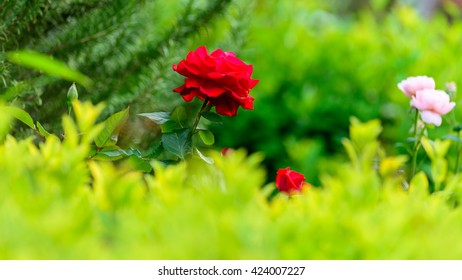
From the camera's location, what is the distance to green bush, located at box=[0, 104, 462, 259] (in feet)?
3.10

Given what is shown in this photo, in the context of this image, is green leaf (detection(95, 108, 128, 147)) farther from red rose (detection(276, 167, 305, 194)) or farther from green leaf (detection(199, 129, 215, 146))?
red rose (detection(276, 167, 305, 194))

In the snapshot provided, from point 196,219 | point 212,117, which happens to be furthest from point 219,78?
point 196,219

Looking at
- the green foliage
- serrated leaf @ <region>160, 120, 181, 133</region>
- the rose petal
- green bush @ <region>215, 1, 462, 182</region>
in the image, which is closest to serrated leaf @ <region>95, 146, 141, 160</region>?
serrated leaf @ <region>160, 120, 181, 133</region>

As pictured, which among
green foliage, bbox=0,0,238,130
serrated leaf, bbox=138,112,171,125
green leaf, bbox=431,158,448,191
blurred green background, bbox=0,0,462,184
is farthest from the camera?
blurred green background, bbox=0,0,462,184

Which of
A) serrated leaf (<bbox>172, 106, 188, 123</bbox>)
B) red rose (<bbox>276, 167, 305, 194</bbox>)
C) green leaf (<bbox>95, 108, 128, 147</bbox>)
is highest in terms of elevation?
red rose (<bbox>276, 167, 305, 194</bbox>)

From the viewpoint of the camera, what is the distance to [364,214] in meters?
1.08

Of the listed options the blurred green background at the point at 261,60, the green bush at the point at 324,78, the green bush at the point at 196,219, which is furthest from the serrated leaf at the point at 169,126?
the green bush at the point at 324,78

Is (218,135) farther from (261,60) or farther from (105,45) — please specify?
(105,45)

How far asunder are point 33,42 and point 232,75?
85 cm

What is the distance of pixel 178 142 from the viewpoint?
175cm

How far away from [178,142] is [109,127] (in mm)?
197

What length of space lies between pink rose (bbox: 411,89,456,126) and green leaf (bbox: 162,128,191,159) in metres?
0.61
